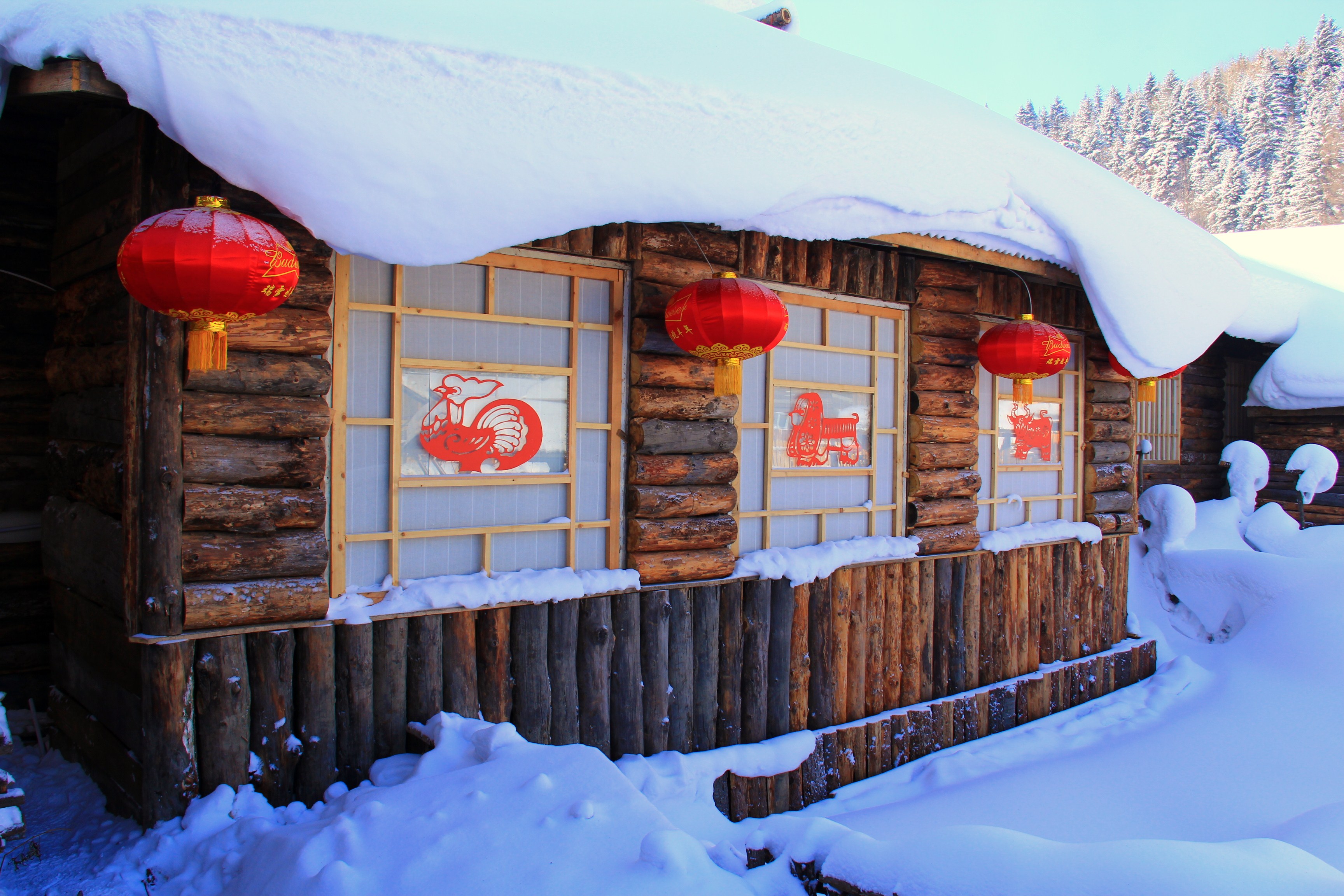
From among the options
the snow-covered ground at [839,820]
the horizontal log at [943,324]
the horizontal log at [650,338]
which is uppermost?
the horizontal log at [943,324]

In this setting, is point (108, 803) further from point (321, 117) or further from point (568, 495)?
point (321, 117)

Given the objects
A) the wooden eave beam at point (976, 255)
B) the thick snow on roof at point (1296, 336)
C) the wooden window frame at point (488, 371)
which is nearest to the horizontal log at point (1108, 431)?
the wooden eave beam at point (976, 255)

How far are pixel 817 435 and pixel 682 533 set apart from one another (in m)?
1.50

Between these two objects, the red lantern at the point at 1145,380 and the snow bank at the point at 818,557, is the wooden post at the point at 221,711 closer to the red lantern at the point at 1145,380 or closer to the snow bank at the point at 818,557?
the snow bank at the point at 818,557

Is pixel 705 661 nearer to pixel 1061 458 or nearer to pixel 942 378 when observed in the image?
pixel 942 378

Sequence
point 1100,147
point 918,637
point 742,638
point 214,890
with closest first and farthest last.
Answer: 1. point 214,890
2. point 742,638
3. point 918,637
4. point 1100,147

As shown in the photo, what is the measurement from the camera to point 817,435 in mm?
5961

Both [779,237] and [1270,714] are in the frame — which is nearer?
[779,237]

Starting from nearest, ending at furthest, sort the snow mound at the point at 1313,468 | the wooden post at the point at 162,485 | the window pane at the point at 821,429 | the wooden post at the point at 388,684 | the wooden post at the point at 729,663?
the wooden post at the point at 162,485, the wooden post at the point at 388,684, the wooden post at the point at 729,663, the window pane at the point at 821,429, the snow mound at the point at 1313,468

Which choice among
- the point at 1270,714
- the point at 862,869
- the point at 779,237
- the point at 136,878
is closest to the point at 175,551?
the point at 136,878

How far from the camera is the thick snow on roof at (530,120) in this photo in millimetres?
3102

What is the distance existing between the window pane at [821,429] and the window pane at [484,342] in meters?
1.78

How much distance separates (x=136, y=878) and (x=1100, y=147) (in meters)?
58.3

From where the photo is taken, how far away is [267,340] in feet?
12.4
